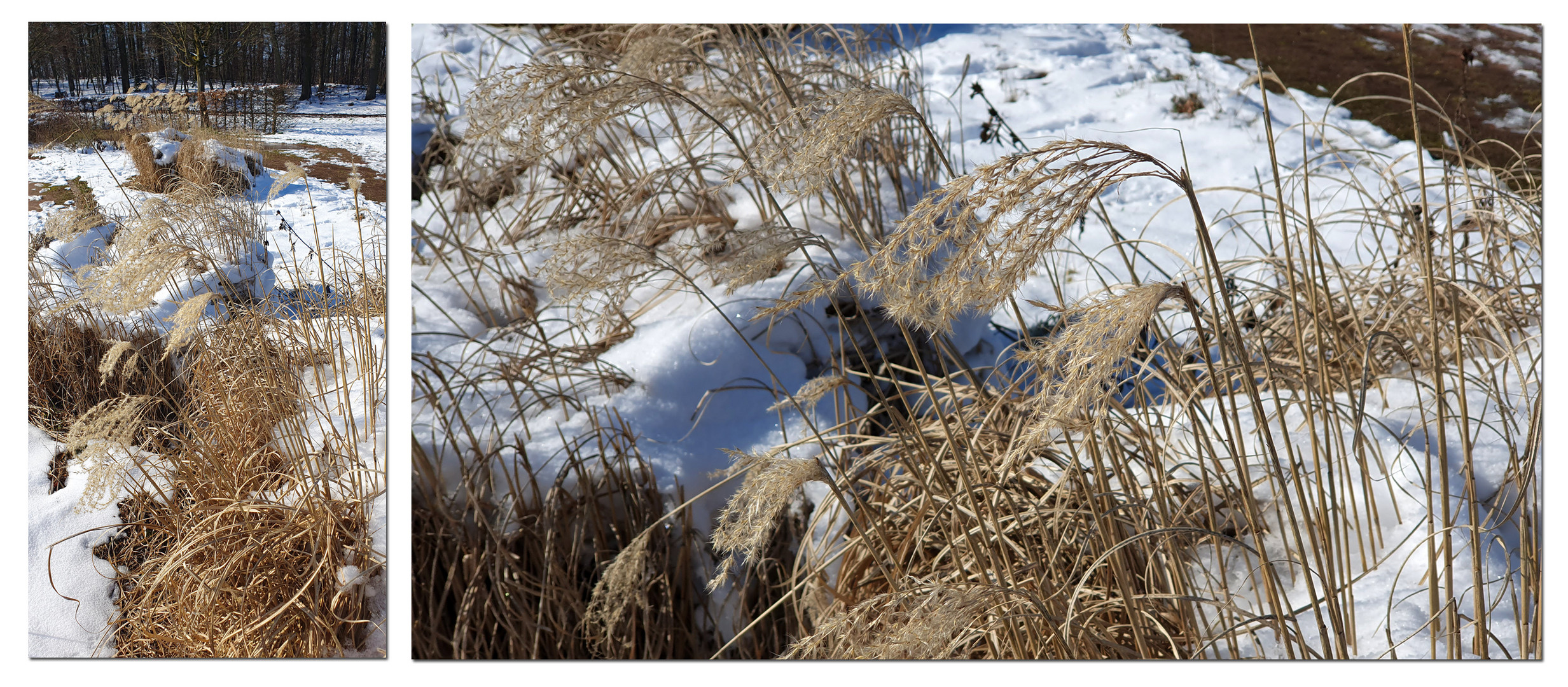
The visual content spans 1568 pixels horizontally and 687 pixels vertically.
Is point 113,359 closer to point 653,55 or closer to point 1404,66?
point 653,55

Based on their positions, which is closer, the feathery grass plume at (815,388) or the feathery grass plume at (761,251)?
the feathery grass plume at (761,251)

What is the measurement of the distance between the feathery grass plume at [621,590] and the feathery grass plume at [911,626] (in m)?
0.24

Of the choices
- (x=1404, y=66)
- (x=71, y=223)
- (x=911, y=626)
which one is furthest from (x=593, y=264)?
(x=1404, y=66)

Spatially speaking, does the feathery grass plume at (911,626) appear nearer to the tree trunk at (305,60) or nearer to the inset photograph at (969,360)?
the inset photograph at (969,360)

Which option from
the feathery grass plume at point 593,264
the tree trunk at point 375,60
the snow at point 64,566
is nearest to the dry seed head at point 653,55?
the feathery grass plume at point 593,264

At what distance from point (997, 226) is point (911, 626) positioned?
44 cm

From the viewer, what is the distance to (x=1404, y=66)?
1.32 meters

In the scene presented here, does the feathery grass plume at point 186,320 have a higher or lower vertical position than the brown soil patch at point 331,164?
lower

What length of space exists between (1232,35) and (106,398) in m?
1.79

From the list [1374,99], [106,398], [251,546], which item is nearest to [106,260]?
[106,398]

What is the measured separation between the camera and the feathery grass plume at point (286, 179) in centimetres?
127

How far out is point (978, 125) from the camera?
1.67 meters

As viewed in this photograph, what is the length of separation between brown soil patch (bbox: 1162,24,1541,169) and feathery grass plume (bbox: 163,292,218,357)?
1.51 metres

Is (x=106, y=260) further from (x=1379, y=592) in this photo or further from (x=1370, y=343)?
(x=1379, y=592)
